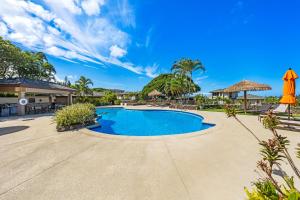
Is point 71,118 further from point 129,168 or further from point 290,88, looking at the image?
point 290,88

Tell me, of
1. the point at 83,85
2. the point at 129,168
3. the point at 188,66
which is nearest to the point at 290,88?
the point at 129,168

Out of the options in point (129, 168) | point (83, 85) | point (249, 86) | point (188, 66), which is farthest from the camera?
point (83, 85)

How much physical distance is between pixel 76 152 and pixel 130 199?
9.86 ft

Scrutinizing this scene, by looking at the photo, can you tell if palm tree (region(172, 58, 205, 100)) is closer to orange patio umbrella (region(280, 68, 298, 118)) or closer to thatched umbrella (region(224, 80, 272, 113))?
thatched umbrella (region(224, 80, 272, 113))

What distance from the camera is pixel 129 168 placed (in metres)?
3.54

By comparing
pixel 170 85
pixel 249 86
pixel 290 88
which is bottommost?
pixel 290 88

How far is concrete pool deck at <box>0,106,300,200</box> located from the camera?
2.67 m

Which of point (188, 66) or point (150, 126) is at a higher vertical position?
point (188, 66)

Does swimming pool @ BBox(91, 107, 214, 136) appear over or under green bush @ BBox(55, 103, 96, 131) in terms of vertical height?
under

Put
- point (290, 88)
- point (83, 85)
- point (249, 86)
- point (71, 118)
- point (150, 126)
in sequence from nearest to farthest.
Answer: point (290, 88), point (71, 118), point (150, 126), point (249, 86), point (83, 85)

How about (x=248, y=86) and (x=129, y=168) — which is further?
(x=248, y=86)

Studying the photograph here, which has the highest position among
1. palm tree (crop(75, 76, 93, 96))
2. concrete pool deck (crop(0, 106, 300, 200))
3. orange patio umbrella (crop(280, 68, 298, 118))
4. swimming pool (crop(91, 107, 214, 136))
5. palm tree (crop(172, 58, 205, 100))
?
palm tree (crop(172, 58, 205, 100))

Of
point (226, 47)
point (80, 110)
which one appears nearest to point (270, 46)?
point (226, 47)

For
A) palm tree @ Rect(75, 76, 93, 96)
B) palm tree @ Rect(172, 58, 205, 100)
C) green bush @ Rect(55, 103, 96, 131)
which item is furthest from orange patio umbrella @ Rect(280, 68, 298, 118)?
palm tree @ Rect(75, 76, 93, 96)
